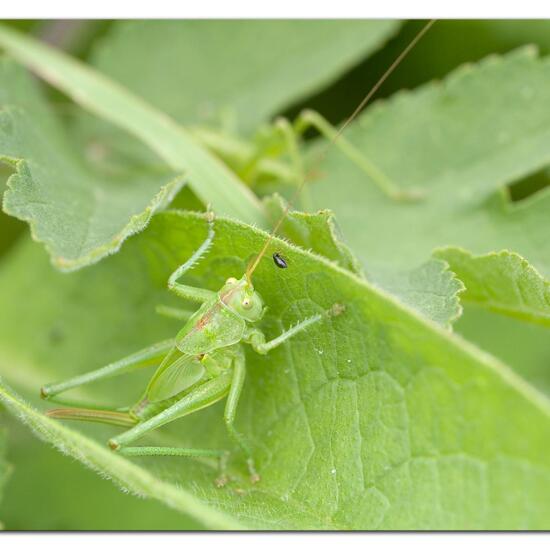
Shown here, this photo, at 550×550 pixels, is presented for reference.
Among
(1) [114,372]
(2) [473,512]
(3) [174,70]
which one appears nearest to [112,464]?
(2) [473,512]

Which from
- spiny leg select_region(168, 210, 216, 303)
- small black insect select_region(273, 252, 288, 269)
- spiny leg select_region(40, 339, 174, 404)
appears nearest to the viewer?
small black insect select_region(273, 252, 288, 269)

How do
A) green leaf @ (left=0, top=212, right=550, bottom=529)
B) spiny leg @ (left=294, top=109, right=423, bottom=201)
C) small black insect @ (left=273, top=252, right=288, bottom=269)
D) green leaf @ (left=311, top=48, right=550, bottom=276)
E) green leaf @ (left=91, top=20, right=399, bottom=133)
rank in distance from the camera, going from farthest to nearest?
green leaf @ (left=91, top=20, right=399, bottom=133), spiny leg @ (left=294, top=109, right=423, bottom=201), green leaf @ (left=311, top=48, right=550, bottom=276), small black insect @ (left=273, top=252, right=288, bottom=269), green leaf @ (left=0, top=212, right=550, bottom=529)

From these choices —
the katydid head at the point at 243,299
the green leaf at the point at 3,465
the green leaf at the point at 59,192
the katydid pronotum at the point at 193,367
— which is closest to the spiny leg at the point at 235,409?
the katydid pronotum at the point at 193,367

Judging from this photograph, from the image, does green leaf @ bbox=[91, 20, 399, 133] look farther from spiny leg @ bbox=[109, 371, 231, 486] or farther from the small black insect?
the small black insect

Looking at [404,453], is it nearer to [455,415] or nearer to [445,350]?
[455,415]

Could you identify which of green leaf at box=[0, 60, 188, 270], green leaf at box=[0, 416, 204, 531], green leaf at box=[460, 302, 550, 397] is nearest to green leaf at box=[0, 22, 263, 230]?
green leaf at box=[0, 60, 188, 270]

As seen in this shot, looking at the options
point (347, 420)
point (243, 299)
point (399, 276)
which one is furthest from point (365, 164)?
point (347, 420)
